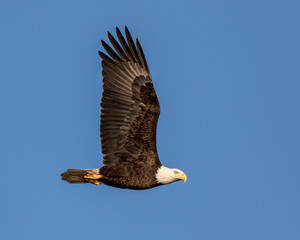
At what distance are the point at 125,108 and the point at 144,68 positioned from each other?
108cm

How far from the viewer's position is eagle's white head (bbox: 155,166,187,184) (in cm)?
845

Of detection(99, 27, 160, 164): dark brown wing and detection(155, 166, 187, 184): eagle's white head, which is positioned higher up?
detection(99, 27, 160, 164): dark brown wing

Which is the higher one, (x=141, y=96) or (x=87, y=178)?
(x=141, y=96)

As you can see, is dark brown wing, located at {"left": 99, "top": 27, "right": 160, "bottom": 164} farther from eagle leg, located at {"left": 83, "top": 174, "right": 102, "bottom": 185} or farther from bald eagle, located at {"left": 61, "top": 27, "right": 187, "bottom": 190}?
eagle leg, located at {"left": 83, "top": 174, "right": 102, "bottom": 185}

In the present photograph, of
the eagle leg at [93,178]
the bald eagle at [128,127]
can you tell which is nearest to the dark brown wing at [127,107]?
the bald eagle at [128,127]

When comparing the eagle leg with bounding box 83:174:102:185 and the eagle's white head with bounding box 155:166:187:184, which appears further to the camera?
the eagle leg with bounding box 83:174:102:185

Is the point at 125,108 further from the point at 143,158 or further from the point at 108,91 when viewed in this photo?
the point at 143,158

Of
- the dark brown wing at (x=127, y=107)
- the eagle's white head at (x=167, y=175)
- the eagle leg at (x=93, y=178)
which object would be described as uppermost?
the dark brown wing at (x=127, y=107)

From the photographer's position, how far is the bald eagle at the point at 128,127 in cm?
845

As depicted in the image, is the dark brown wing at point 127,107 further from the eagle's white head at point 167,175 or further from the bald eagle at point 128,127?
the eagle's white head at point 167,175

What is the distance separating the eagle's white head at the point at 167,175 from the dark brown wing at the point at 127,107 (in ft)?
0.80

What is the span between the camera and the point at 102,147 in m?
8.80

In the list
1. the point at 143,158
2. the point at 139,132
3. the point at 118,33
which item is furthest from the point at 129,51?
the point at 143,158

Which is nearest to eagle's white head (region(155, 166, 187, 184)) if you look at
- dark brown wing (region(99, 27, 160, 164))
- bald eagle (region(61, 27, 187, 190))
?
bald eagle (region(61, 27, 187, 190))
